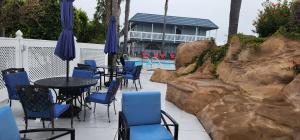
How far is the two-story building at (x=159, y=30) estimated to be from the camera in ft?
104

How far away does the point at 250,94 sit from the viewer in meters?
4.84

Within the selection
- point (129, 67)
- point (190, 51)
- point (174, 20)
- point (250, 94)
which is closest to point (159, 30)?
point (174, 20)

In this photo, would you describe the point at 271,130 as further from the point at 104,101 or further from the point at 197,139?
the point at 104,101

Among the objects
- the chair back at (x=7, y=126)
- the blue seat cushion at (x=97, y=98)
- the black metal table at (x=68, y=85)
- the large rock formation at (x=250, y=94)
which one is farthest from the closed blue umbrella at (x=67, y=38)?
the large rock formation at (x=250, y=94)

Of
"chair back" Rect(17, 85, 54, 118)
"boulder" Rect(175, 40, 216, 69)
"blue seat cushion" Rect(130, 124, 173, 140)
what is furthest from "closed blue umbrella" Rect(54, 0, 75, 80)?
"boulder" Rect(175, 40, 216, 69)

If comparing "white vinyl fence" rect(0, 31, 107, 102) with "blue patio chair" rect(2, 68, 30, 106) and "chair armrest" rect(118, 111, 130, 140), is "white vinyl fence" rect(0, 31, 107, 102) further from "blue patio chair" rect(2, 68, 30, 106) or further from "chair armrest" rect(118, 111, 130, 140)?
"chair armrest" rect(118, 111, 130, 140)

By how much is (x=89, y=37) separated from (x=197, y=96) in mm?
15316

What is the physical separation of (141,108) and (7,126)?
5.92ft

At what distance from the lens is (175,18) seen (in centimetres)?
3597

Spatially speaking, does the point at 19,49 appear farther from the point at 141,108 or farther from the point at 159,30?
the point at 159,30

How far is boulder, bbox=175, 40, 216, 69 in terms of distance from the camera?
9953mm

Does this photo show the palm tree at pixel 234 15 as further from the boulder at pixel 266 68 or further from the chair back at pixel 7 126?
the chair back at pixel 7 126

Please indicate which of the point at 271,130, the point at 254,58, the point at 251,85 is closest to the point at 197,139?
the point at 271,130

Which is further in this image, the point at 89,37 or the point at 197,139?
the point at 89,37
